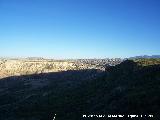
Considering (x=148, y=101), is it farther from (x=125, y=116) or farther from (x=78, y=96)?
(x=78, y=96)

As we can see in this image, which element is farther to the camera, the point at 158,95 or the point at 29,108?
the point at 29,108

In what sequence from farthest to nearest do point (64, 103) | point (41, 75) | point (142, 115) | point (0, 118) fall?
point (41, 75)
point (64, 103)
point (0, 118)
point (142, 115)

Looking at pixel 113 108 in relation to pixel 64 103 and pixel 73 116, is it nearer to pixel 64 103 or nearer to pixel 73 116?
pixel 73 116

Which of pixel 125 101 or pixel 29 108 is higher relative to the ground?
pixel 125 101

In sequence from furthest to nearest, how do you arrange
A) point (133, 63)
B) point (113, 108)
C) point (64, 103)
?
point (133, 63) < point (64, 103) < point (113, 108)

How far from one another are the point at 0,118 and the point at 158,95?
32262 mm

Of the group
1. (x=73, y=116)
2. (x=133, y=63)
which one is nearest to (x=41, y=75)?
(x=133, y=63)

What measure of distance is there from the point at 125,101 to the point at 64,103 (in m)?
22.2

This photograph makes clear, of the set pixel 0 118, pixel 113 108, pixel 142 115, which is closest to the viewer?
pixel 142 115

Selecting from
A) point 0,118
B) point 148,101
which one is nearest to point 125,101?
point 148,101

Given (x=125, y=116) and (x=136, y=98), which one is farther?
(x=136, y=98)

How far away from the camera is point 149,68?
60.7m

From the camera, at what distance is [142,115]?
31.3 metres

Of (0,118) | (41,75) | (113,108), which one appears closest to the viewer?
(113,108)
